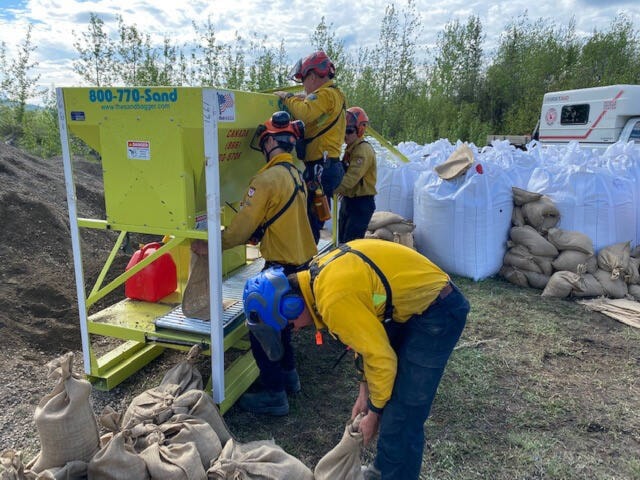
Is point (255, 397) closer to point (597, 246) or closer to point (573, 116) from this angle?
point (597, 246)

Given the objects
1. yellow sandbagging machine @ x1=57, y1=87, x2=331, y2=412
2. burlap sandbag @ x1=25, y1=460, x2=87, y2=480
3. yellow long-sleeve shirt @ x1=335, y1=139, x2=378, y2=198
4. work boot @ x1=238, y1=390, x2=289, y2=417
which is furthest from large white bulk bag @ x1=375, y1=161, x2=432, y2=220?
burlap sandbag @ x1=25, y1=460, x2=87, y2=480

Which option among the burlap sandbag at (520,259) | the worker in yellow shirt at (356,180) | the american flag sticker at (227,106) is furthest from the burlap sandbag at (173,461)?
the burlap sandbag at (520,259)

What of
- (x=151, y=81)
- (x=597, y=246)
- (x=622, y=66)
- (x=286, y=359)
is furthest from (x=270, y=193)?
(x=622, y=66)

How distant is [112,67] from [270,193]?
8985 mm

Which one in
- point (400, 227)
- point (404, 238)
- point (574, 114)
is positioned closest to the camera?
point (404, 238)

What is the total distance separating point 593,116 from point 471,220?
23.0 ft

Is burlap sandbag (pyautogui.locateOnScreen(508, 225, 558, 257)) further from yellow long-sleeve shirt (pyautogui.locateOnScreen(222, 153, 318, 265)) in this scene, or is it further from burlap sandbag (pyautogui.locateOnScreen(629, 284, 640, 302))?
yellow long-sleeve shirt (pyautogui.locateOnScreen(222, 153, 318, 265))

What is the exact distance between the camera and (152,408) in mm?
2443

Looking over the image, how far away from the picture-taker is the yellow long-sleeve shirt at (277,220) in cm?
288

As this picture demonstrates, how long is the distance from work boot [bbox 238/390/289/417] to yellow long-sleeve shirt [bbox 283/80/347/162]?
6.10 ft

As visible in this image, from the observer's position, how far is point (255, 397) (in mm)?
3076

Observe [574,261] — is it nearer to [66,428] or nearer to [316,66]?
[316,66]

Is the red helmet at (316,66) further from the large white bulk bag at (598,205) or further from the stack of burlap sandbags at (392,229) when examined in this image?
the large white bulk bag at (598,205)

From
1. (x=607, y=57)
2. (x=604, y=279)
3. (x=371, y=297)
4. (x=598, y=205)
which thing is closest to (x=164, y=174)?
(x=371, y=297)
